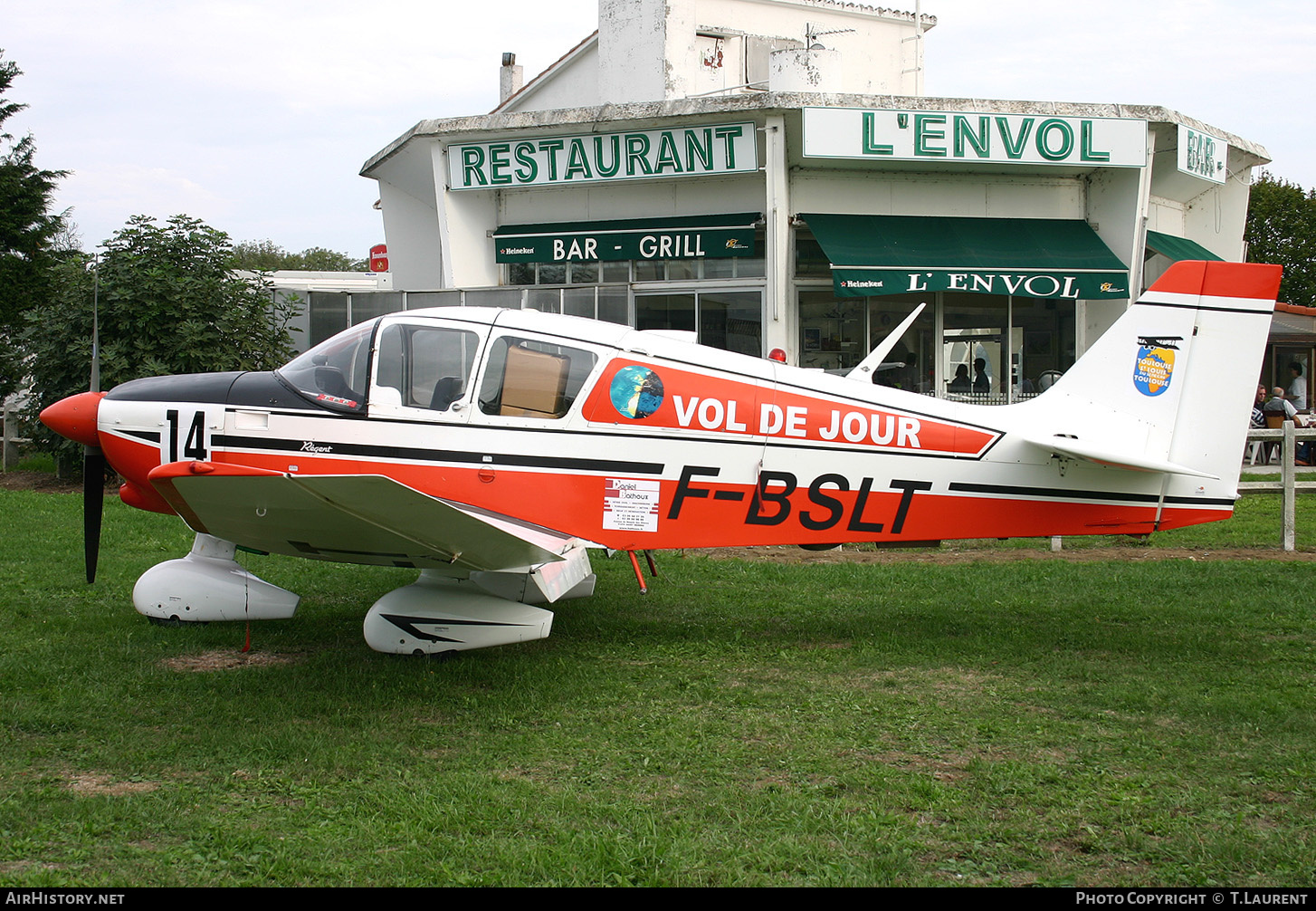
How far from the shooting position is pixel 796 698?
5715 millimetres

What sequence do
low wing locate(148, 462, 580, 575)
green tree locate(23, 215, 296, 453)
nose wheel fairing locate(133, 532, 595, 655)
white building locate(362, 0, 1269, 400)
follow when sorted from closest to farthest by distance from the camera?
low wing locate(148, 462, 580, 575) < nose wheel fairing locate(133, 532, 595, 655) < green tree locate(23, 215, 296, 453) < white building locate(362, 0, 1269, 400)

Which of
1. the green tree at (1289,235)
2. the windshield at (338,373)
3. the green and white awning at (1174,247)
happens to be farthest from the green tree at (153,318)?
the green tree at (1289,235)

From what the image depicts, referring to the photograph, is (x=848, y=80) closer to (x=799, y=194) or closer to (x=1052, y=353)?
(x=799, y=194)

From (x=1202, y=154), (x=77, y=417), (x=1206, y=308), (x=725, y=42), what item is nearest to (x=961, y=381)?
(x=1202, y=154)

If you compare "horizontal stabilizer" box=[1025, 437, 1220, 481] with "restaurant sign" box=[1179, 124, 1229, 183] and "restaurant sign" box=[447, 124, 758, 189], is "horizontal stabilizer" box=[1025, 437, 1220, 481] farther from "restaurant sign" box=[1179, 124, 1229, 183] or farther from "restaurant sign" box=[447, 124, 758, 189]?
"restaurant sign" box=[1179, 124, 1229, 183]

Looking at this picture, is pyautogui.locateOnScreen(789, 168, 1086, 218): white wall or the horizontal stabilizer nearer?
the horizontal stabilizer

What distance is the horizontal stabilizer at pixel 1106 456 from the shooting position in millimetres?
6391

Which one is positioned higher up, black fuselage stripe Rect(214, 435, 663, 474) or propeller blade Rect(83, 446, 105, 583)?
black fuselage stripe Rect(214, 435, 663, 474)

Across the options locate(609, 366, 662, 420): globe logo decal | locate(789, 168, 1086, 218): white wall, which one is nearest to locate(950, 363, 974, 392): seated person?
locate(789, 168, 1086, 218): white wall

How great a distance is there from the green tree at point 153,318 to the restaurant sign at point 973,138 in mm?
9265

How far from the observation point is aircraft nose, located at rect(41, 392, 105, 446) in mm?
6402

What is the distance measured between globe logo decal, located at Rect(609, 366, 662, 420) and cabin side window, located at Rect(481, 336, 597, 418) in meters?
0.22

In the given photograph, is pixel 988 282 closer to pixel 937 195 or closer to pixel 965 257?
pixel 965 257

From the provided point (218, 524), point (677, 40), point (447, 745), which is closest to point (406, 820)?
point (447, 745)
